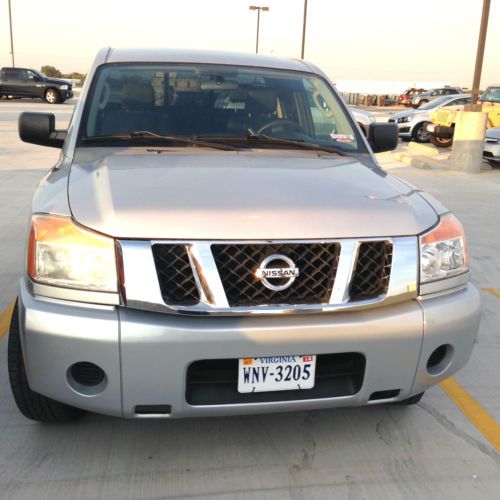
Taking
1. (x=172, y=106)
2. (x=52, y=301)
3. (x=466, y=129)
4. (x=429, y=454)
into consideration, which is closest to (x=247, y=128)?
(x=172, y=106)

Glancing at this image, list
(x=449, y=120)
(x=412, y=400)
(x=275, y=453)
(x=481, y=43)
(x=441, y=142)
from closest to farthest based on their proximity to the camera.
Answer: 1. (x=275, y=453)
2. (x=412, y=400)
3. (x=481, y=43)
4. (x=449, y=120)
5. (x=441, y=142)

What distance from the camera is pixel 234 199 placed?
2.34 metres

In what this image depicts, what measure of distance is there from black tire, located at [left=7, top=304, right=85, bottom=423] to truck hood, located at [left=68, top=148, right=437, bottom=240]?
71cm

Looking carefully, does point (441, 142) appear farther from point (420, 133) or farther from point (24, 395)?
point (24, 395)

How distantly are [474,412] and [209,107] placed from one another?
2252mm

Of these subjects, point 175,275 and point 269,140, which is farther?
point 269,140

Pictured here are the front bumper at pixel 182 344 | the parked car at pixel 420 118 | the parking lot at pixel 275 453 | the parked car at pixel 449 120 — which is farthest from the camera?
the parked car at pixel 420 118

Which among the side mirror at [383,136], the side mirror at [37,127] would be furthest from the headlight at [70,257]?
the side mirror at [383,136]

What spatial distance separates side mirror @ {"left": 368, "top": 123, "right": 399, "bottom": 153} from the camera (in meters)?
3.98

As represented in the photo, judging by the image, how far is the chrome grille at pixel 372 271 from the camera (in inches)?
91.5

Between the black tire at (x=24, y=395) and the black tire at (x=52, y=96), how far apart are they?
3156 cm

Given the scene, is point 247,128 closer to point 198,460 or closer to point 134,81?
point 134,81

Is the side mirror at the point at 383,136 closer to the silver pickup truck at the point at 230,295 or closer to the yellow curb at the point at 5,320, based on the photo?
the silver pickup truck at the point at 230,295

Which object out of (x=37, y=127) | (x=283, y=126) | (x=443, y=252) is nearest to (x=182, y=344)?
(x=443, y=252)
